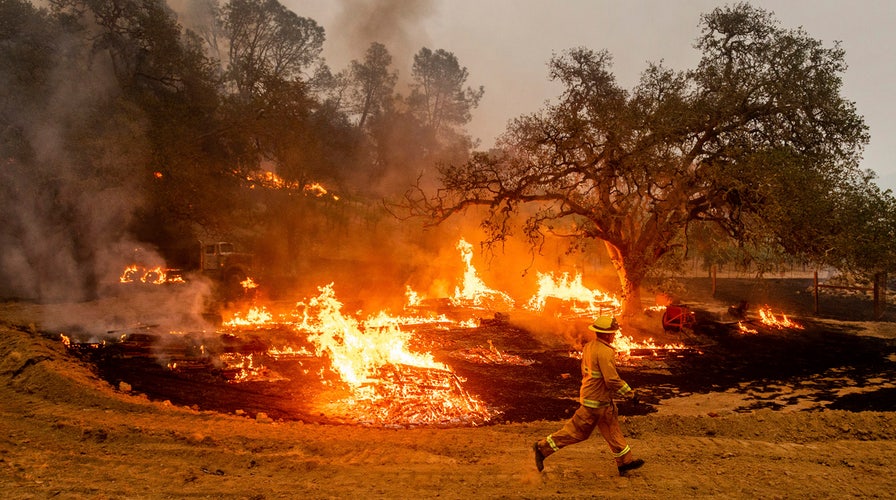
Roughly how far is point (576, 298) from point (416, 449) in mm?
17950

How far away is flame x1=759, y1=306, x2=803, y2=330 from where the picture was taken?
19.1 m

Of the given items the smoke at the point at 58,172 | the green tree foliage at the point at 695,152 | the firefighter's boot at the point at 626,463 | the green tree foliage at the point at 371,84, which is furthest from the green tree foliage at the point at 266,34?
the firefighter's boot at the point at 626,463

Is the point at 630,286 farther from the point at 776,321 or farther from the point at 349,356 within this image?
the point at 349,356

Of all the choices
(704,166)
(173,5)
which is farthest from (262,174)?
(704,166)

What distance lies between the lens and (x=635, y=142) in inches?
595

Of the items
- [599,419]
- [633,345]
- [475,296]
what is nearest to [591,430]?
[599,419]

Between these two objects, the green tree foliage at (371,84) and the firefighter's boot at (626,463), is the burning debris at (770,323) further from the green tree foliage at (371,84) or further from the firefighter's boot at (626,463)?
the green tree foliage at (371,84)

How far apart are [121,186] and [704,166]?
2225cm

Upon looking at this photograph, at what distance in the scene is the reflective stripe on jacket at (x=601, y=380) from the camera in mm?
5730

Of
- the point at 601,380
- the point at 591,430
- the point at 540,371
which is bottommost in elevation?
the point at 540,371

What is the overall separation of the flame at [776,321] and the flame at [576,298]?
547 cm

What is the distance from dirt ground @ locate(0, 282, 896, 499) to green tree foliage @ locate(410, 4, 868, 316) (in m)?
6.69

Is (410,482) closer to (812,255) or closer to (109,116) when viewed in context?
(812,255)

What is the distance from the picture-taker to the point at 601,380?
19.2 ft
